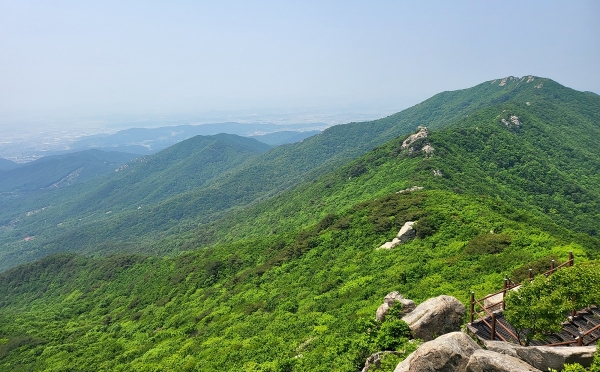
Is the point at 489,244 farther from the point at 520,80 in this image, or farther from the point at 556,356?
the point at 520,80

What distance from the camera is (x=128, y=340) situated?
112 feet

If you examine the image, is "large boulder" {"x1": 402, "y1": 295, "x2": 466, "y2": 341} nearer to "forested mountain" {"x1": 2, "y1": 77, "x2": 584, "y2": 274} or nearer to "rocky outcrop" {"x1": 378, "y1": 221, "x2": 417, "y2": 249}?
"rocky outcrop" {"x1": 378, "y1": 221, "x2": 417, "y2": 249}

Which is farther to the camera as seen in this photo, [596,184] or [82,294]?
[596,184]

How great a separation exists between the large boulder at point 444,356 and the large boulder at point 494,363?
1.44 ft

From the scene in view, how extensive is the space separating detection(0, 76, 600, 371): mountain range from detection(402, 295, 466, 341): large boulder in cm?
222

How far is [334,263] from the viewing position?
3316cm

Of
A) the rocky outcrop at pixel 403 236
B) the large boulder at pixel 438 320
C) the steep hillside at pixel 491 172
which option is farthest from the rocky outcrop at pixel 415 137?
the large boulder at pixel 438 320

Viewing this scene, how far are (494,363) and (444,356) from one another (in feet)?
4.87

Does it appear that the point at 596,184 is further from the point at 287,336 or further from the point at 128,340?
the point at 128,340

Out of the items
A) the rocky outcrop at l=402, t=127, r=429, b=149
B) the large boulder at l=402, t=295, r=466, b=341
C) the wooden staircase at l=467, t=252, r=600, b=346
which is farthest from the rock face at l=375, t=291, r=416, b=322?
the rocky outcrop at l=402, t=127, r=429, b=149

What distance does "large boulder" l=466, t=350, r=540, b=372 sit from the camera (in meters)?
9.59

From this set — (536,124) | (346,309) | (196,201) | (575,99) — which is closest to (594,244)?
(346,309)

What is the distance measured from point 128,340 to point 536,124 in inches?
4054

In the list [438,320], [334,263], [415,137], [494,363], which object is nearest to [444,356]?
[494,363]
